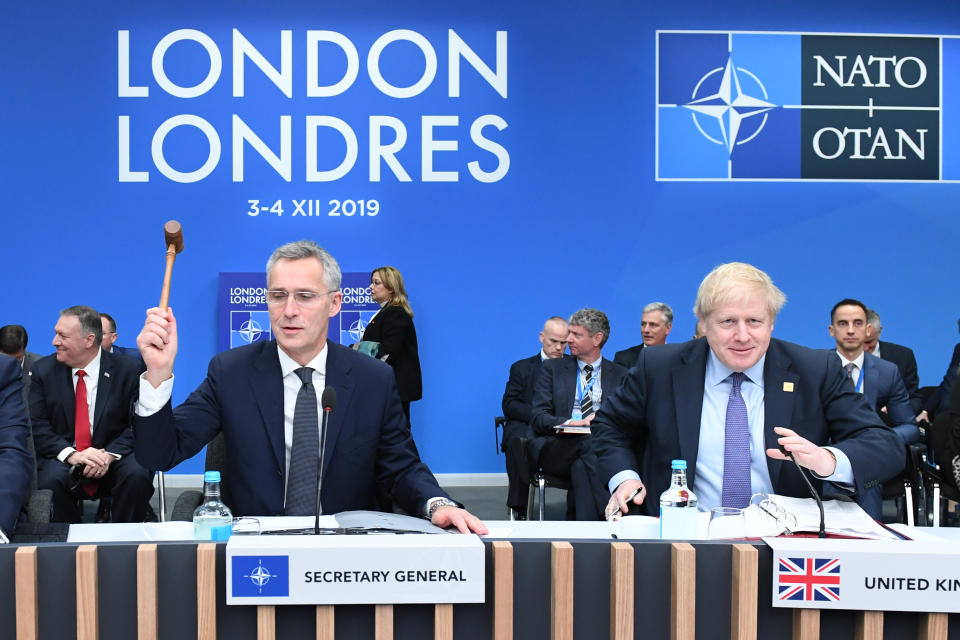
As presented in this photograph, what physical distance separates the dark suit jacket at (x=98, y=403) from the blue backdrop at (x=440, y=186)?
88.1 inches

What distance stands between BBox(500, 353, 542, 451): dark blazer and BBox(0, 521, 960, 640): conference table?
14.5 ft

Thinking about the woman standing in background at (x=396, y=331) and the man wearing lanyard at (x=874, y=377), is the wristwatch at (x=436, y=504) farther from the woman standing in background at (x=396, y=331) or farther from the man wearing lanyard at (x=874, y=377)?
the woman standing in background at (x=396, y=331)

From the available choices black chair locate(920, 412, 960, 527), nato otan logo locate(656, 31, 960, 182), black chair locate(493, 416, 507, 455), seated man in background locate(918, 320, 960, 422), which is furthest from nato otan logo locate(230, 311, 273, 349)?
seated man in background locate(918, 320, 960, 422)

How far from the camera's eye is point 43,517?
10.8 ft

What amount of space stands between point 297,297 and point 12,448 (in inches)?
32.1

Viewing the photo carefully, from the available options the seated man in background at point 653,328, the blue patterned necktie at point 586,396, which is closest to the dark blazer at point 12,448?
the blue patterned necktie at point 586,396

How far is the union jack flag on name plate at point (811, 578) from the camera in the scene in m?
1.45

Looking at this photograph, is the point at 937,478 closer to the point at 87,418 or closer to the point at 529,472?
the point at 529,472

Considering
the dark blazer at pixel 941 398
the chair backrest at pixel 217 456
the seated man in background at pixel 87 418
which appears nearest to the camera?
the chair backrest at pixel 217 456

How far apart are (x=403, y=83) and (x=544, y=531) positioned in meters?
5.65

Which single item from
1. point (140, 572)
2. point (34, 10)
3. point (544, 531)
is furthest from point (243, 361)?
point (34, 10)

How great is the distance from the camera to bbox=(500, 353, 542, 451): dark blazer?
6.04m

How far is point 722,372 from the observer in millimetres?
2547

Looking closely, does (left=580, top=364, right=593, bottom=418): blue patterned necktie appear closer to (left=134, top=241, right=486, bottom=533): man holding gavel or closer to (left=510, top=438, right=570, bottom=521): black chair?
(left=510, top=438, right=570, bottom=521): black chair
